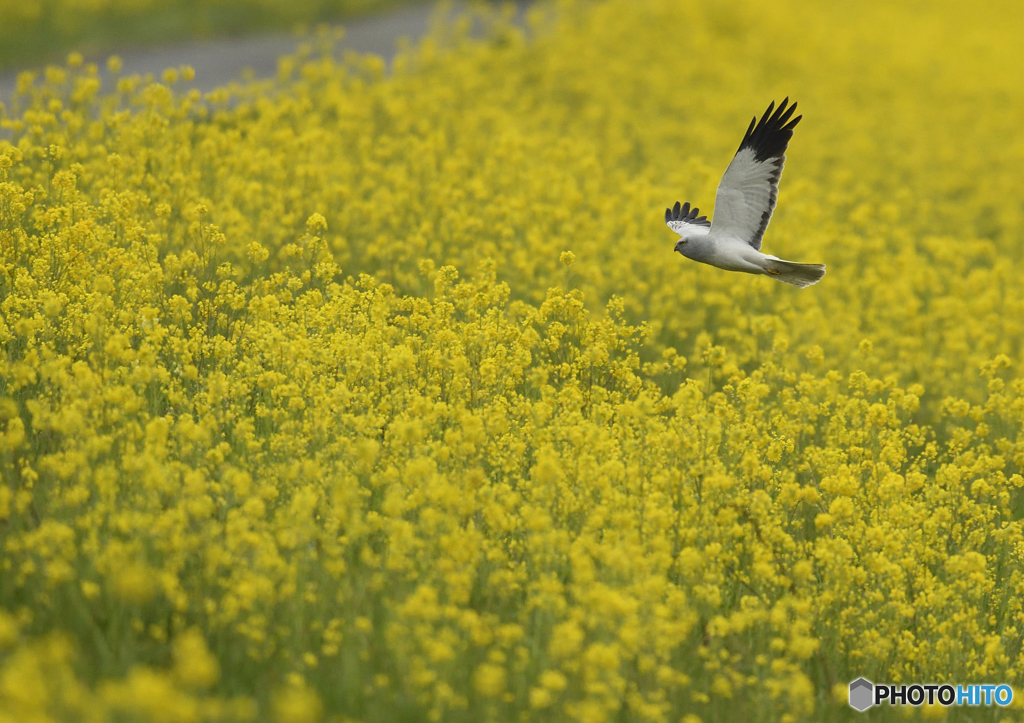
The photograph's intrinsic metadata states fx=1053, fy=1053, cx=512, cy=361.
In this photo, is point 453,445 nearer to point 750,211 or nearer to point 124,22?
point 750,211

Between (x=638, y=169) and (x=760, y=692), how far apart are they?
30.0ft

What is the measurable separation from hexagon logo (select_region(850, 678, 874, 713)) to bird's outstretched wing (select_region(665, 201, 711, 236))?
3187 millimetres

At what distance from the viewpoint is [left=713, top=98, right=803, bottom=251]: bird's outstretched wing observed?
6293 mm

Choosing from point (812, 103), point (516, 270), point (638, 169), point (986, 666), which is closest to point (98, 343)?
point (516, 270)

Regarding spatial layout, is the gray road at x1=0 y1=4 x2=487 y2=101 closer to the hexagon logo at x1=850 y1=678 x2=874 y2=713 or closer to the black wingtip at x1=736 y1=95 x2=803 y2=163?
the black wingtip at x1=736 y1=95 x2=803 y2=163

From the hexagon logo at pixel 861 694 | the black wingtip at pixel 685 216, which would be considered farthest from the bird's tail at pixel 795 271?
the hexagon logo at pixel 861 694

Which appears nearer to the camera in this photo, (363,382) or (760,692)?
(760,692)

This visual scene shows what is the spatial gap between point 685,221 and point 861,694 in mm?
3884

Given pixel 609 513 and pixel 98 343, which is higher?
pixel 98 343

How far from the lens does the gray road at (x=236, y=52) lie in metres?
14.0

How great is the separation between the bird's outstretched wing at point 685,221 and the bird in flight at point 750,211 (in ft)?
1.70

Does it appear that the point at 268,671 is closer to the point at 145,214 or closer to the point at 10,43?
the point at 145,214

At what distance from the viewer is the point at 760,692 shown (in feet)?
14.6

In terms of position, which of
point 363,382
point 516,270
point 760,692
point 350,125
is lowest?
point 760,692
